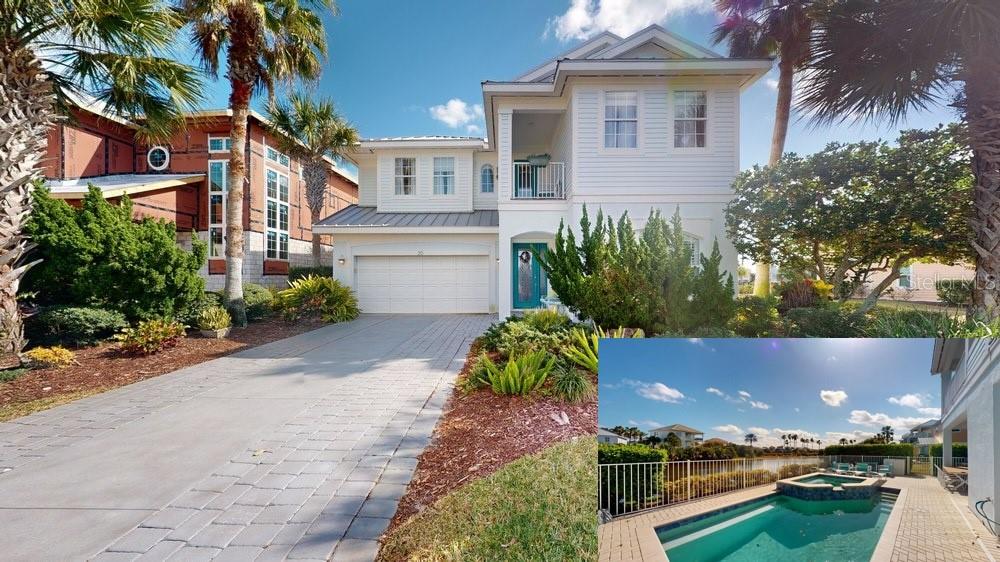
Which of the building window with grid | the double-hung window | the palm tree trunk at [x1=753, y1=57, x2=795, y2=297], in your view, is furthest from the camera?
the double-hung window

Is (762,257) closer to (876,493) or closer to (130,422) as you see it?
(876,493)

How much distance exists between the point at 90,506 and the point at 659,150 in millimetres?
7581

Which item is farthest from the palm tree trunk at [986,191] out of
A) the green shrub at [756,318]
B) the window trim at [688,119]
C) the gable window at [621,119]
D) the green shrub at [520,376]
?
the green shrub at [520,376]

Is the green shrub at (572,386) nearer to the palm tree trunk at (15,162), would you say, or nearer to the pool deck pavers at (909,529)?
the pool deck pavers at (909,529)

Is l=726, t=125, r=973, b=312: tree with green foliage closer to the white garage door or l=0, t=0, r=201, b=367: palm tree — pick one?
the white garage door

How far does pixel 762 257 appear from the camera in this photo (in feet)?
19.5

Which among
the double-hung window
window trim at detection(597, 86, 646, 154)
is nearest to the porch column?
window trim at detection(597, 86, 646, 154)

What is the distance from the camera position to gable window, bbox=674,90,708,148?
23.4ft

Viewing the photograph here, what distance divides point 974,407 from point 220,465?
4.45 metres

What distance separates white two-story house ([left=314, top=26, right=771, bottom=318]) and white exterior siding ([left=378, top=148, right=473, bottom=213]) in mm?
33

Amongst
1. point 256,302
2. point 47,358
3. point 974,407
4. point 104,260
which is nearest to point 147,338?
point 47,358

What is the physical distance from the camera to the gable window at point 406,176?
597 inches

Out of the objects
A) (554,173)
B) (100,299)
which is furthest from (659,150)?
(100,299)


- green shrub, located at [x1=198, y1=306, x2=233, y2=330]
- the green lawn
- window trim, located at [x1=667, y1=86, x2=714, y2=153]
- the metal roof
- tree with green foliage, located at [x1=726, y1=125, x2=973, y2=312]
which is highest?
window trim, located at [x1=667, y1=86, x2=714, y2=153]
